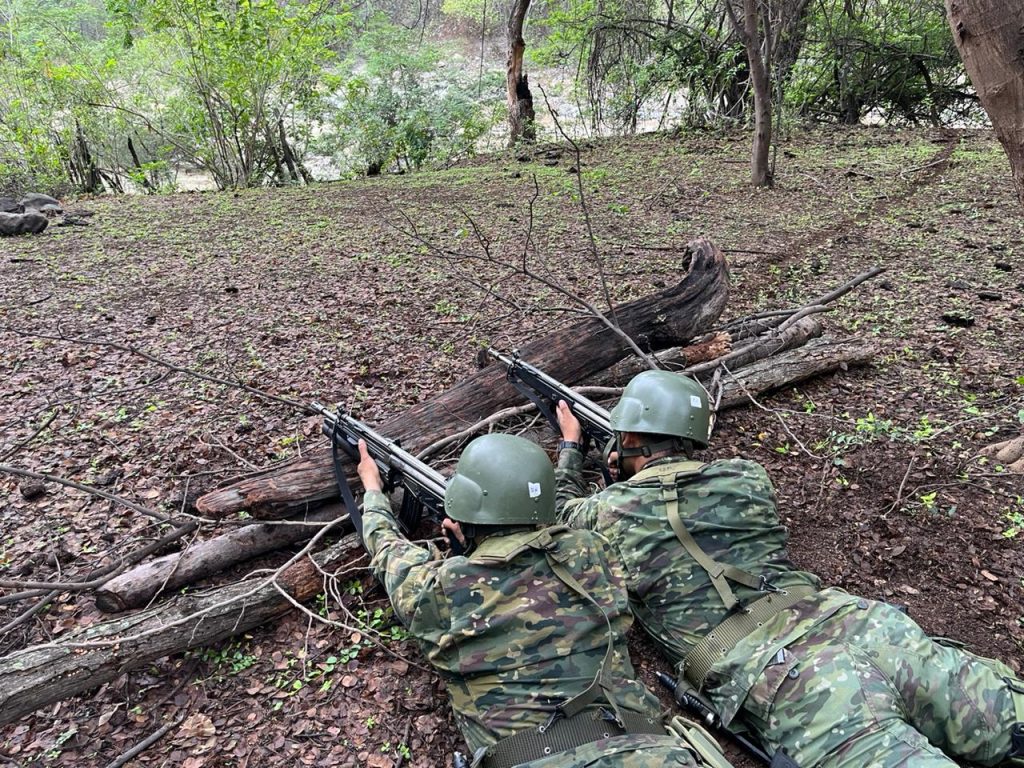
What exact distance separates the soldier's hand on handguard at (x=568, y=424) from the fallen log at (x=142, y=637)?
1.52 m

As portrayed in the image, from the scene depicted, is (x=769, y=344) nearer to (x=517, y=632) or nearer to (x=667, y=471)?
(x=667, y=471)

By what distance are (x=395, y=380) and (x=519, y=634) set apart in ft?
10.8

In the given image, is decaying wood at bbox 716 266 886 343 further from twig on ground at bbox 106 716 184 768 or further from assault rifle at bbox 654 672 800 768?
twig on ground at bbox 106 716 184 768

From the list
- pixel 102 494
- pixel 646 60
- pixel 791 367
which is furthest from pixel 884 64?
pixel 102 494

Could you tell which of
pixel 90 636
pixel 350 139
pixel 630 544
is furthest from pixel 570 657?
pixel 350 139

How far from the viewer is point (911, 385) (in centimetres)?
499

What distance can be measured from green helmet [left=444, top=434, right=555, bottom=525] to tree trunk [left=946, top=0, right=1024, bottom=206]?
2.81 metres

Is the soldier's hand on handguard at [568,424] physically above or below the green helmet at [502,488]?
below

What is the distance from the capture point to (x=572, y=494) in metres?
3.64

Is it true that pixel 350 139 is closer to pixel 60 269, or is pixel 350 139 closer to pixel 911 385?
pixel 60 269

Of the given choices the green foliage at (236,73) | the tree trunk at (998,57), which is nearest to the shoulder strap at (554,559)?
the tree trunk at (998,57)

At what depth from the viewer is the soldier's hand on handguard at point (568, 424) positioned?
3994mm

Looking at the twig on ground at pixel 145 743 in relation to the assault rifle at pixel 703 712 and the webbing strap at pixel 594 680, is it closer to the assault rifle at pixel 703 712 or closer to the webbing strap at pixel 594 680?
the webbing strap at pixel 594 680

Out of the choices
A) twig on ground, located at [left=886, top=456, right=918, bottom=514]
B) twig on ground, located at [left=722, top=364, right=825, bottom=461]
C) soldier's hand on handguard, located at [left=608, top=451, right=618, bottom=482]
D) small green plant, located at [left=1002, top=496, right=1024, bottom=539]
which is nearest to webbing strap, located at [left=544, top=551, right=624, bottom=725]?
soldier's hand on handguard, located at [left=608, top=451, right=618, bottom=482]
